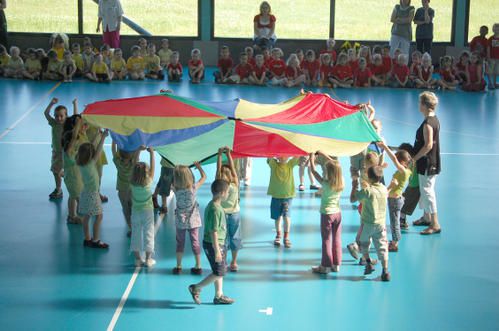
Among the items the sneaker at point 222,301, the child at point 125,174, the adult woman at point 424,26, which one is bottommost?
the sneaker at point 222,301

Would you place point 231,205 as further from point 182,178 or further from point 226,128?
point 226,128

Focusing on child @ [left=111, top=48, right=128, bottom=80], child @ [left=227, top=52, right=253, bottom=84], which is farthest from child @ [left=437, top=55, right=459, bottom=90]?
child @ [left=111, top=48, right=128, bottom=80]

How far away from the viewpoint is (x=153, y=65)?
16.4 metres

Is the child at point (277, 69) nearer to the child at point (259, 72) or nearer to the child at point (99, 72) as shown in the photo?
the child at point (259, 72)

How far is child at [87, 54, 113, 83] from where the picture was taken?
15541 millimetres

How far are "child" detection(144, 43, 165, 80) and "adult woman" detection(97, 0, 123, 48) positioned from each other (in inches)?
45.0

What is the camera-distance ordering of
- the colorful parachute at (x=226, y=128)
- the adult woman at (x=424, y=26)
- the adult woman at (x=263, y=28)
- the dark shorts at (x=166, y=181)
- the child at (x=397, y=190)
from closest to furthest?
1. the colorful parachute at (x=226, y=128)
2. the child at (x=397, y=190)
3. the dark shorts at (x=166, y=181)
4. the adult woman at (x=424, y=26)
5. the adult woman at (x=263, y=28)

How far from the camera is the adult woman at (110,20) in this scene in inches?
660

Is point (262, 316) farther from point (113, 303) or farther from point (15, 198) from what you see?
point (15, 198)

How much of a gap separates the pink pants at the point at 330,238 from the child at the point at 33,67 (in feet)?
36.9

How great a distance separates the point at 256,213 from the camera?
24.3ft

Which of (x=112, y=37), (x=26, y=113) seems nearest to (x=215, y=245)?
(x=26, y=113)

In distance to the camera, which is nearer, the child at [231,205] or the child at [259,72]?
the child at [231,205]

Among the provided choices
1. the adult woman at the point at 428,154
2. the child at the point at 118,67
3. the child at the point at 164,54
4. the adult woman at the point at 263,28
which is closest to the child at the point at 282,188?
the adult woman at the point at 428,154
